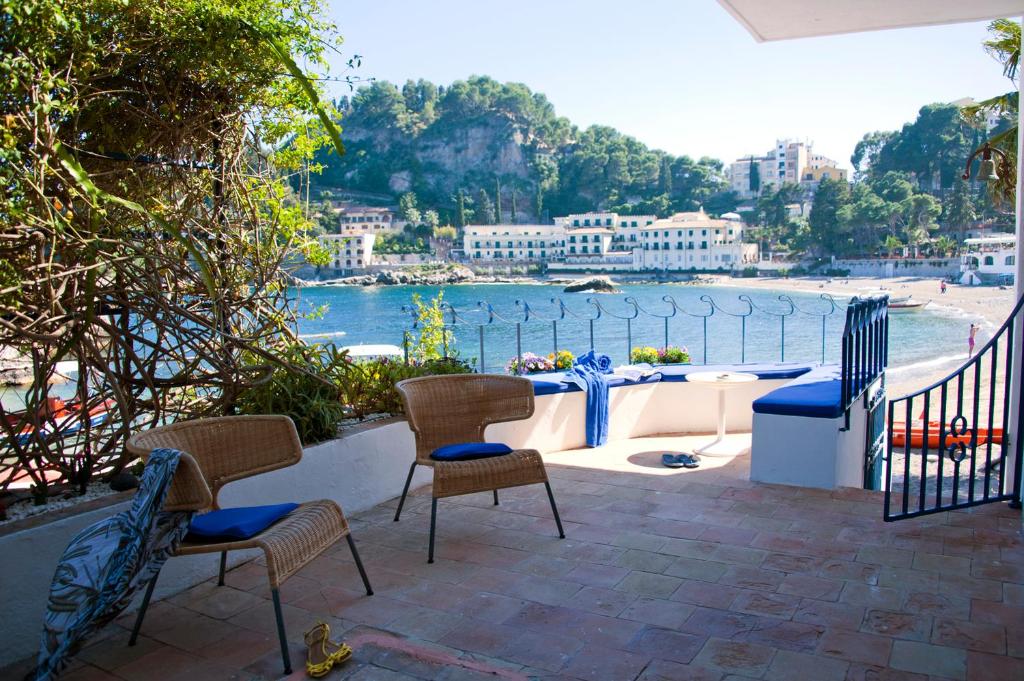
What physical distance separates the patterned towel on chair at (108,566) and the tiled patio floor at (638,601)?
0.36 meters

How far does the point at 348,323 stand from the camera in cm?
4197

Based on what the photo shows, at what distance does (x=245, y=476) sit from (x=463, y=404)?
1.20 metres

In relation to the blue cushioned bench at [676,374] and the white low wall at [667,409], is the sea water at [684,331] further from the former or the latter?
the white low wall at [667,409]

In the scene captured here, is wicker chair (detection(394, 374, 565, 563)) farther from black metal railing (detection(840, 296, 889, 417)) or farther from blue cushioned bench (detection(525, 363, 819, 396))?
black metal railing (detection(840, 296, 889, 417))

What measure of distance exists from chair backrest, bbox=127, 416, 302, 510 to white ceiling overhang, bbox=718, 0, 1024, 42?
2.81 m

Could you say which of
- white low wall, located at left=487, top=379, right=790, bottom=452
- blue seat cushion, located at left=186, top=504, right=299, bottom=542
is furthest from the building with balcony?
blue seat cushion, located at left=186, top=504, right=299, bottom=542

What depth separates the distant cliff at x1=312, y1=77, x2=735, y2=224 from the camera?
302ft

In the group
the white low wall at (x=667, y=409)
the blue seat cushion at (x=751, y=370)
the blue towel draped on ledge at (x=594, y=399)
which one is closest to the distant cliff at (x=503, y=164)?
the blue seat cushion at (x=751, y=370)

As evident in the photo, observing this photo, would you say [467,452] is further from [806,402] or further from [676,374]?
[676,374]

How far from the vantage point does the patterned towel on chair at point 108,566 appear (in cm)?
191

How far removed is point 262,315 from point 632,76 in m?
88.5

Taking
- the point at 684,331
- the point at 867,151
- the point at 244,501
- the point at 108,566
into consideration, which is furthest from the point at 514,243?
the point at 108,566

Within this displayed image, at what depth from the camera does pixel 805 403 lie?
401 centimetres

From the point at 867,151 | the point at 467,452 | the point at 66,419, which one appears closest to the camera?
the point at 66,419
